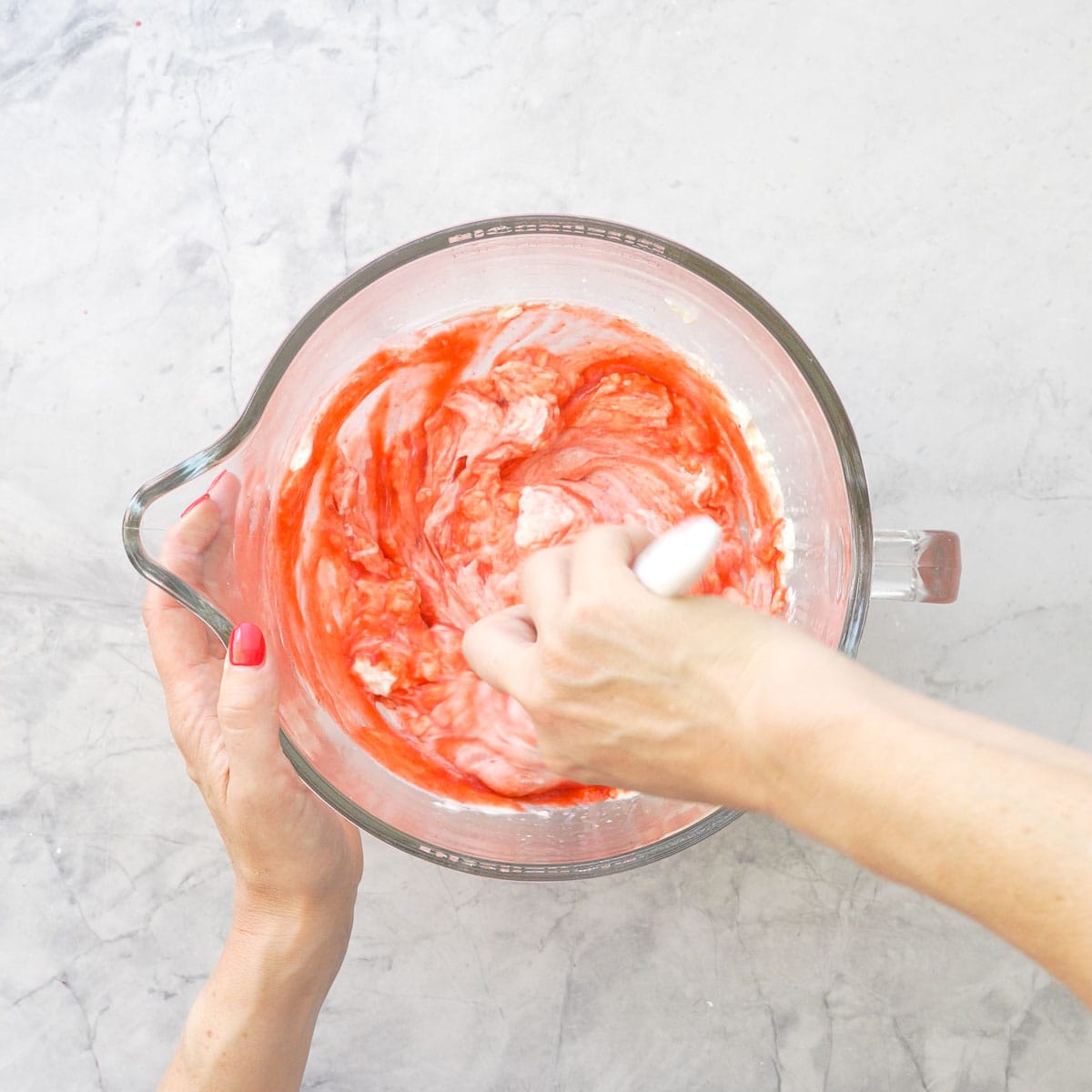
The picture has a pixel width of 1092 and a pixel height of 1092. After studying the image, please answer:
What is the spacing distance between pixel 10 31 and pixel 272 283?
2.18 ft

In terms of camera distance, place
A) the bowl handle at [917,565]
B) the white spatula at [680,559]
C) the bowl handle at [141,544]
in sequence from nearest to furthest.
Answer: the white spatula at [680,559]
the bowl handle at [141,544]
the bowl handle at [917,565]

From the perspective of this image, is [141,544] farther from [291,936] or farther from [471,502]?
[291,936]

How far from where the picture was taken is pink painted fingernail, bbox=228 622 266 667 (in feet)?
4.05

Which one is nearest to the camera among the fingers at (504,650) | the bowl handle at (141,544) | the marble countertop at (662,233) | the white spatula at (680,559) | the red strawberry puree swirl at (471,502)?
the white spatula at (680,559)

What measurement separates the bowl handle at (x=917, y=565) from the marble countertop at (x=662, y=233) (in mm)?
307

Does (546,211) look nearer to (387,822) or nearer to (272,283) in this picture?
(272,283)

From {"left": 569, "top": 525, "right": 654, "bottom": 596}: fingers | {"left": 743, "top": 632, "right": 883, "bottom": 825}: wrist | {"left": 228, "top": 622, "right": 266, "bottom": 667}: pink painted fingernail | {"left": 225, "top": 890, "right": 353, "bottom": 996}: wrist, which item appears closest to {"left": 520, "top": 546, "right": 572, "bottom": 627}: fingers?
{"left": 569, "top": 525, "right": 654, "bottom": 596}: fingers

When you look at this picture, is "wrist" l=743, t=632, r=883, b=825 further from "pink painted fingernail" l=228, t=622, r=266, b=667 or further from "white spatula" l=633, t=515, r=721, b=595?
"pink painted fingernail" l=228, t=622, r=266, b=667

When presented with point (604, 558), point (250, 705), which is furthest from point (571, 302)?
point (250, 705)

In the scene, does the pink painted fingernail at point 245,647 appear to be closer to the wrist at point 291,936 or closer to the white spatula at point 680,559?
the wrist at point 291,936

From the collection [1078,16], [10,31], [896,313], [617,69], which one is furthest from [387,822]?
[1078,16]

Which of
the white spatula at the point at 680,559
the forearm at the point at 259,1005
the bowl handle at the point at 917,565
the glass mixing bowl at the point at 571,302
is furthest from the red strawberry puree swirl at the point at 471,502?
the white spatula at the point at 680,559

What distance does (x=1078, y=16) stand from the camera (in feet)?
5.33

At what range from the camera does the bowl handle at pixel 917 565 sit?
4.30 feet
